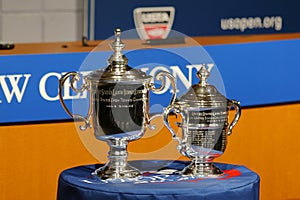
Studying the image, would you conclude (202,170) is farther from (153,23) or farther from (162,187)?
(153,23)

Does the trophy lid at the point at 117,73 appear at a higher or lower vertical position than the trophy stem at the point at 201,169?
higher

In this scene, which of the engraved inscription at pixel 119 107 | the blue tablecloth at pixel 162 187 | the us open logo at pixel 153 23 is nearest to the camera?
the blue tablecloth at pixel 162 187

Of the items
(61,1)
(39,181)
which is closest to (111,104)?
(39,181)

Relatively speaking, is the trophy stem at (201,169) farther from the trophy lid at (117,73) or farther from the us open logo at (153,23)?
the us open logo at (153,23)

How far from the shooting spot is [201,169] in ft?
7.38

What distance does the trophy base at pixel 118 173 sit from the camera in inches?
86.3

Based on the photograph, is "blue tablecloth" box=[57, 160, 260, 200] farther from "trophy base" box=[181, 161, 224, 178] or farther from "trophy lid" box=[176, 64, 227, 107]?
"trophy lid" box=[176, 64, 227, 107]

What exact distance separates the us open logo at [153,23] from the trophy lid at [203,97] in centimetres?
193

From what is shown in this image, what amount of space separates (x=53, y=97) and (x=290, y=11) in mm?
3084

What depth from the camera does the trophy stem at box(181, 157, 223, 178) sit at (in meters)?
2.24

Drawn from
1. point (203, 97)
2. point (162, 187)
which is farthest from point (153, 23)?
point (162, 187)

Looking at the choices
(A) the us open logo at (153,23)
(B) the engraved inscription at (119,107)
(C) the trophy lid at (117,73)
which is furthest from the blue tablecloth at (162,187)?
(A) the us open logo at (153,23)

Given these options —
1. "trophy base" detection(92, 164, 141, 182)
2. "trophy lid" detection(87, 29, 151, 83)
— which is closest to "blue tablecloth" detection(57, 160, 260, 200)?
"trophy base" detection(92, 164, 141, 182)

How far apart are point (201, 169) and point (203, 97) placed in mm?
180
